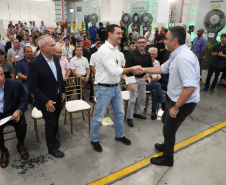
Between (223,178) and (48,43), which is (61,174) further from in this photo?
(223,178)

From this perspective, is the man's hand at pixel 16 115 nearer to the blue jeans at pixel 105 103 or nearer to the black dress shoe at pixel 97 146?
the blue jeans at pixel 105 103

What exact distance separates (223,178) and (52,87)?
2570mm

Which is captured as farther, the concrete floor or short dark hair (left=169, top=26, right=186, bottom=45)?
the concrete floor

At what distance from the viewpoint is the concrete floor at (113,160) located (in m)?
2.20

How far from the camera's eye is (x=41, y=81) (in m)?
2.30

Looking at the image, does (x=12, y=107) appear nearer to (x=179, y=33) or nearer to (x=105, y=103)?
(x=105, y=103)

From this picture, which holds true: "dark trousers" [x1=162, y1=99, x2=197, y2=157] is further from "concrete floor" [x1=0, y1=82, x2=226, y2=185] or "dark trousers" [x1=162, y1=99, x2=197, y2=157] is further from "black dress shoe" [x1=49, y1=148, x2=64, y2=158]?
"black dress shoe" [x1=49, y1=148, x2=64, y2=158]

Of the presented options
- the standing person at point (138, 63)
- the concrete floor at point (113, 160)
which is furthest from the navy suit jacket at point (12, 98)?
the standing person at point (138, 63)

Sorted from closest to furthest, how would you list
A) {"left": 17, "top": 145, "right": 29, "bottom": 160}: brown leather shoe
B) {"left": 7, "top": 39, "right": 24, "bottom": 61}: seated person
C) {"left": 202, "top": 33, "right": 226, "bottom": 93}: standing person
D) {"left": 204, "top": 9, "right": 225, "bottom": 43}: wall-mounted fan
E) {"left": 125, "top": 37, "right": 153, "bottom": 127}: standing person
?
{"left": 17, "top": 145, "right": 29, "bottom": 160}: brown leather shoe
{"left": 125, "top": 37, "right": 153, "bottom": 127}: standing person
{"left": 202, "top": 33, "right": 226, "bottom": 93}: standing person
{"left": 7, "top": 39, "right": 24, "bottom": 61}: seated person
{"left": 204, "top": 9, "right": 225, "bottom": 43}: wall-mounted fan

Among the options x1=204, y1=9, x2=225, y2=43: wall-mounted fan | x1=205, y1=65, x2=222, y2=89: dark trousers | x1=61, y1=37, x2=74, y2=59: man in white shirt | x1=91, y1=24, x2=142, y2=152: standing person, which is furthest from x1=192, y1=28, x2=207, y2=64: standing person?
x1=61, y1=37, x2=74, y2=59: man in white shirt

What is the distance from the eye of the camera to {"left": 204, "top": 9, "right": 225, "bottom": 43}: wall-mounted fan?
648 centimetres

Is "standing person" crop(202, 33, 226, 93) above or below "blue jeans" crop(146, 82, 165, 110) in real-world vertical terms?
above

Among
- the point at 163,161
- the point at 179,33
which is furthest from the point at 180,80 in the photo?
the point at 163,161

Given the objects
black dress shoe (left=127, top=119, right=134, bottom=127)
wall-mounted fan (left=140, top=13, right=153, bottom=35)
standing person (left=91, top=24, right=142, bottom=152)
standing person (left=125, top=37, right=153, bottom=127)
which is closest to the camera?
standing person (left=91, top=24, right=142, bottom=152)
